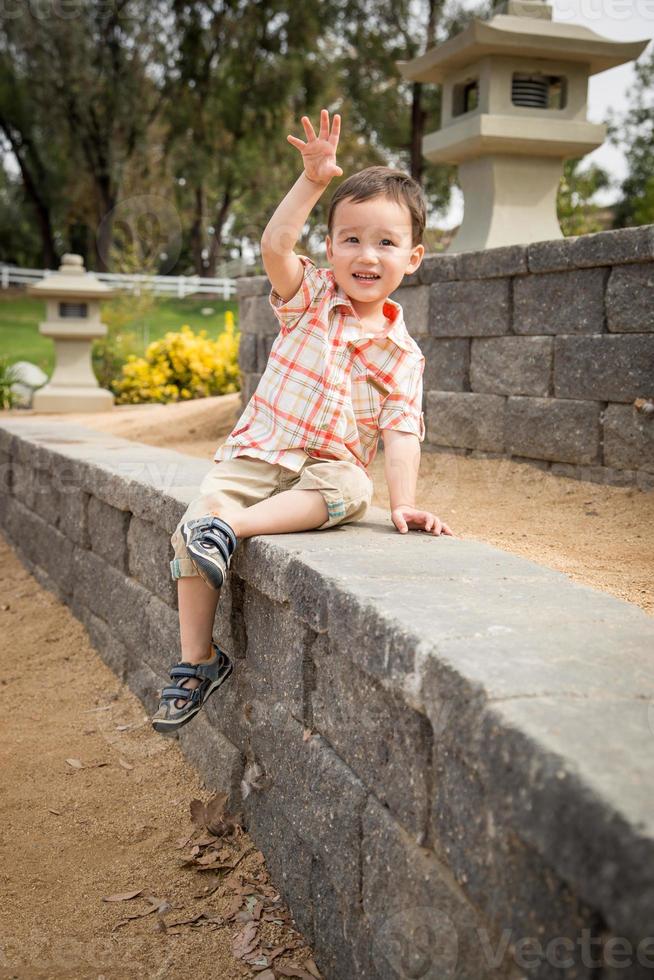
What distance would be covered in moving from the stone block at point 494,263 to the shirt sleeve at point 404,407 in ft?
7.52

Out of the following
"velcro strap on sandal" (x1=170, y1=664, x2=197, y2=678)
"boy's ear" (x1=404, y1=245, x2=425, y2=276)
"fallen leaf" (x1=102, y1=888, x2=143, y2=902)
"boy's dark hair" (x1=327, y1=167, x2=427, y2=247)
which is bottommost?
"fallen leaf" (x1=102, y1=888, x2=143, y2=902)

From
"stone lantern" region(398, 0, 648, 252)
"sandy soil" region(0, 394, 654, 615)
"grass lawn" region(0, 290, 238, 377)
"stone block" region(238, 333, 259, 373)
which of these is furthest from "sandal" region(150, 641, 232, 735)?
"grass lawn" region(0, 290, 238, 377)

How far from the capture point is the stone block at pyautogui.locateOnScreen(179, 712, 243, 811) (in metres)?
2.67

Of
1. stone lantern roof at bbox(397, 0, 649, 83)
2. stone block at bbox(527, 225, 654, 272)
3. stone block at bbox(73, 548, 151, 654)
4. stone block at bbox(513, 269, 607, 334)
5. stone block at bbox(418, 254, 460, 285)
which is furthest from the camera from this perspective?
stone lantern roof at bbox(397, 0, 649, 83)

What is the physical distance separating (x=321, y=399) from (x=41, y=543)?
3.28m

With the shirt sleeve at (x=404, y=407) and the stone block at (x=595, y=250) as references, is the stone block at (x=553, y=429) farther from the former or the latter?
the shirt sleeve at (x=404, y=407)

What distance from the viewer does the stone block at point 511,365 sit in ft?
15.5

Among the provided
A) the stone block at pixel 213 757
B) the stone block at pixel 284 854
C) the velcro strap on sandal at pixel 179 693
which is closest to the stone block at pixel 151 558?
the stone block at pixel 213 757

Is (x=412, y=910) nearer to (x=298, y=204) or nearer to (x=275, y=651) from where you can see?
(x=275, y=651)

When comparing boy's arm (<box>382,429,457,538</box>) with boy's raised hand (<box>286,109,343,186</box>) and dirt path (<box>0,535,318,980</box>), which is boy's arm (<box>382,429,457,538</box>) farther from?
dirt path (<box>0,535,318,980</box>)

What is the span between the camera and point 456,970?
1.49 meters

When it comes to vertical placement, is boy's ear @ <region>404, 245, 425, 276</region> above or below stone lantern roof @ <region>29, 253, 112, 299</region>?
below

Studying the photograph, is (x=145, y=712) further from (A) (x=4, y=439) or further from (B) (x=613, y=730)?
(A) (x=4, y=439)

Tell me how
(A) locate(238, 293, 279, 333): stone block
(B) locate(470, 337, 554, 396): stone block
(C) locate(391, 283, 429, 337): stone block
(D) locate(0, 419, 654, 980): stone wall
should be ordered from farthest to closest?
(A) locate(238, 293, 279, 333): stone block, (C) locate(391, 283, 429, 337): stone block, (B) locate(470, 337, 554, 396): stone block, (D) locate(0, 419, 654, 980): stone wall
